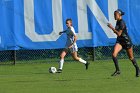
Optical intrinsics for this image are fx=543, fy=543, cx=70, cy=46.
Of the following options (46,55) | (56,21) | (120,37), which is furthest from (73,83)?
(46,55)

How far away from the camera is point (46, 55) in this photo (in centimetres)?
2344

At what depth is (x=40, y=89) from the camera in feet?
41.7

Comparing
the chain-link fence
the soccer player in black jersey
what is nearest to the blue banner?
the chain-link fence

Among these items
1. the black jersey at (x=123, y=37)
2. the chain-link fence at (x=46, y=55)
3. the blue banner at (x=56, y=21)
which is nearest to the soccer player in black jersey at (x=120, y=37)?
the black jersey at (x=123, y=37)

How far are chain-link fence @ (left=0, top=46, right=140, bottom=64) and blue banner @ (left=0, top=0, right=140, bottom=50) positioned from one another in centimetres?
64

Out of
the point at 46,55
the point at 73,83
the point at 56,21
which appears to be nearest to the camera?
the point at 73,83

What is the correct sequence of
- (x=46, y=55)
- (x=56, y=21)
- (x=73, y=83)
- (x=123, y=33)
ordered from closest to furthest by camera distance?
1. (x=73, y=83)
2. (x=123, y=33)
3. (x=56, y=21)
4. (x=46, y=55)

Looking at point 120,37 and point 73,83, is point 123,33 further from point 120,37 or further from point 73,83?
point 73,83

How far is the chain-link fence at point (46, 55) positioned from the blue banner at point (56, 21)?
2.10 ft

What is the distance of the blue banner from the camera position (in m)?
22.0

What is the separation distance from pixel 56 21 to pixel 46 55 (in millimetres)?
1706

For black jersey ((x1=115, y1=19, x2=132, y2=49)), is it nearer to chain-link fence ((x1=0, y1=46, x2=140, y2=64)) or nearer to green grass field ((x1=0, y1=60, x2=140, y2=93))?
green grass field ((x1=0, y1=60, x2=140, y2=93))

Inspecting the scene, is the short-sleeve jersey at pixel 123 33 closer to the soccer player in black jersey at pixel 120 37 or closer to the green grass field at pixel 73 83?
the soccer player in black jersey at pixel 120 37

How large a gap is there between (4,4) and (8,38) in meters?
1.39
